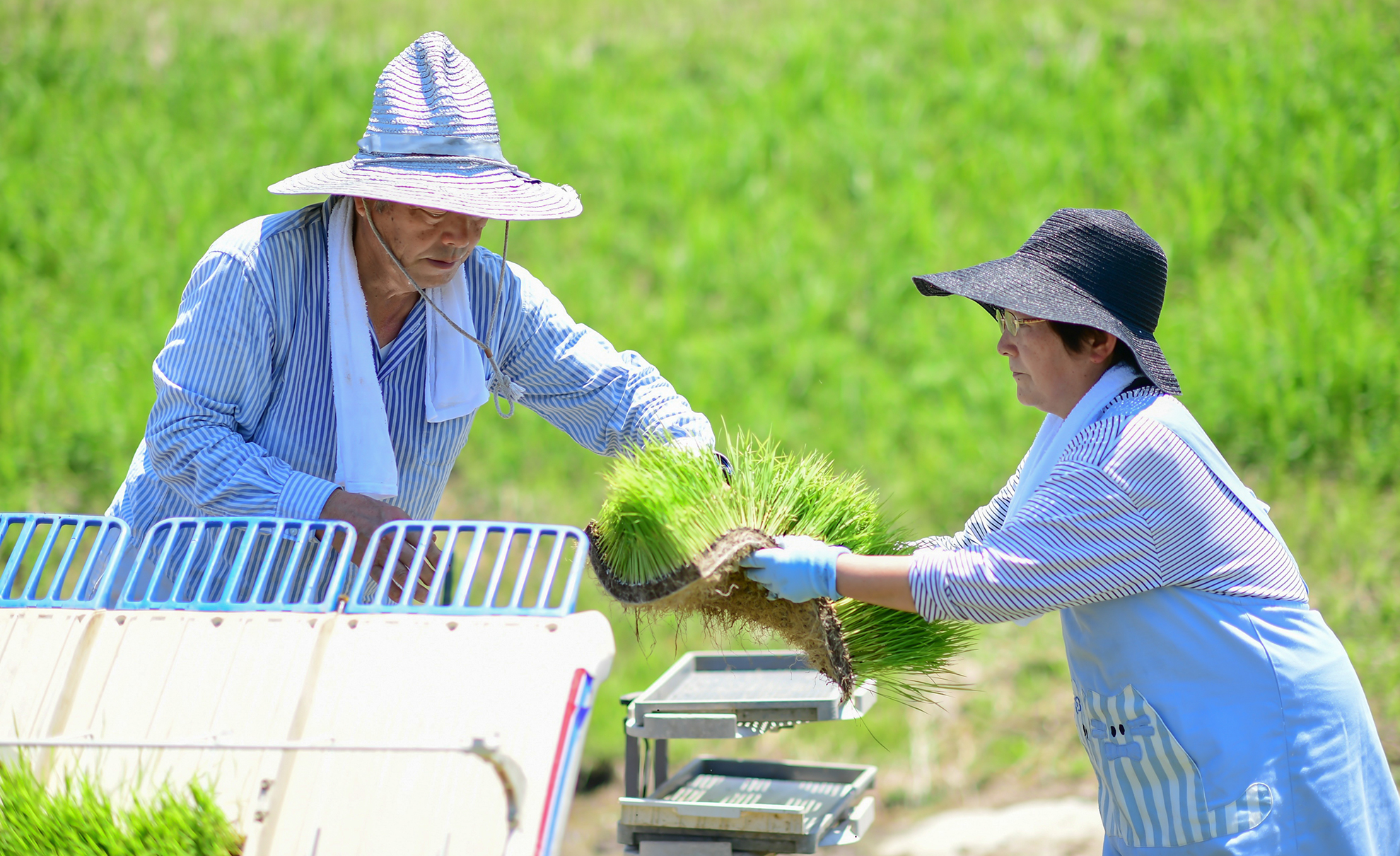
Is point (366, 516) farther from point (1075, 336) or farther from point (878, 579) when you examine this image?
point (1075, 336)

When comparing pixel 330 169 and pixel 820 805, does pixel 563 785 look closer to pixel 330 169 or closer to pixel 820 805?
pixel 820 805

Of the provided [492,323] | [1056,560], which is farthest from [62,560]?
[1056,560]

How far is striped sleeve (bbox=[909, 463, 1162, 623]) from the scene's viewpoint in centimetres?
206

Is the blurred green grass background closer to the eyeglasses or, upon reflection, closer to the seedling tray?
the seedling tray

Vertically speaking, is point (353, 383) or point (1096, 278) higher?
point (1096, 278)

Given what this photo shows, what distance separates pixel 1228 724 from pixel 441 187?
1830 mm

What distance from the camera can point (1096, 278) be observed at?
88.0 inches

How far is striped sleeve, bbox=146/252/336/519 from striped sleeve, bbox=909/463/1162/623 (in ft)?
3.97

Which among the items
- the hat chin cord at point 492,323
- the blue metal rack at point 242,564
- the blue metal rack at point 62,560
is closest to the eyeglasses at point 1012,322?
the hat chin cord at point 492,323

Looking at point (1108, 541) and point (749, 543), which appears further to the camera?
point (749, 543)

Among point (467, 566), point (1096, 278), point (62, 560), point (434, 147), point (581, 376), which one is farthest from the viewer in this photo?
point (581, 376)

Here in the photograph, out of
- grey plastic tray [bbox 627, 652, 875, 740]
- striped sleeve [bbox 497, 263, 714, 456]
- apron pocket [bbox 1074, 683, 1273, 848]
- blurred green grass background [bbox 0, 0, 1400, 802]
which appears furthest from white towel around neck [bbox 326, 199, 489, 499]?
blurred green grass background [bbox 0, 0, 1400, 802]

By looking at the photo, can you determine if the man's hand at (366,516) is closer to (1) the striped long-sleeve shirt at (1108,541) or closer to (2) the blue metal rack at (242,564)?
(2) the blue metal rack at (242,564)

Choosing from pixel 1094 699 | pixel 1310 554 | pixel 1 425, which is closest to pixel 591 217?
pixel 1 425
